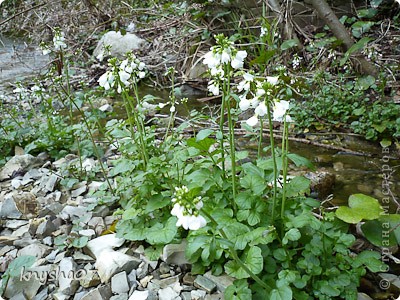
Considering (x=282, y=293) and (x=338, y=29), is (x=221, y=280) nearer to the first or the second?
(x=282, y=293)

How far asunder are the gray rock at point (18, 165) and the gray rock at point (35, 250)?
838 millimetres

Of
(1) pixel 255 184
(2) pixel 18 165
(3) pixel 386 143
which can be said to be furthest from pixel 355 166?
(2) pixel 18 165

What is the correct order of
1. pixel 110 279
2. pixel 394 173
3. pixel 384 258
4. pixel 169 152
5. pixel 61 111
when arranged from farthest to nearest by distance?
pixel 61 111, pixel 394 173, pixel 169 152, pixel 384 258, pixel 110 279

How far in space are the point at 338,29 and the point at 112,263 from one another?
95.1 inches

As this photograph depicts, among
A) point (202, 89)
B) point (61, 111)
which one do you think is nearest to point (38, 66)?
point (61, 111)

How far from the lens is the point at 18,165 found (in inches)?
96.0

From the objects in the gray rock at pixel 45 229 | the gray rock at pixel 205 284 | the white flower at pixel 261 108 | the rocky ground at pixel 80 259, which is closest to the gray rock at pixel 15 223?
the rocky ground at pixel 80 259

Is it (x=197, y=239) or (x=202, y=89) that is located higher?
(x=197, y=239)

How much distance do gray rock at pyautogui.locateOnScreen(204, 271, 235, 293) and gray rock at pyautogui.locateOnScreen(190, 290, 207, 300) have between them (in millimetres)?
52

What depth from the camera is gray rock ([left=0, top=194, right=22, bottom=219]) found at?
1.95 meters

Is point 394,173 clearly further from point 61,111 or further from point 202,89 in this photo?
Result: point 61,111

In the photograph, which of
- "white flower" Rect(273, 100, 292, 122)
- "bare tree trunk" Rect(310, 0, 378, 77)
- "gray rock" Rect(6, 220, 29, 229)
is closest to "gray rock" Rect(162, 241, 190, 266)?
"white flower" Rect(273, 100, 292, 122)

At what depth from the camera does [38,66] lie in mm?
5297

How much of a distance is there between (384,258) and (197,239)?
0.85m
